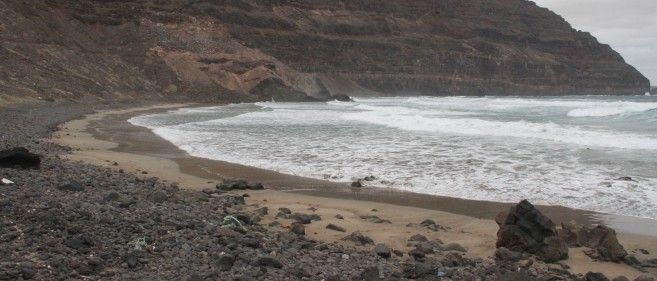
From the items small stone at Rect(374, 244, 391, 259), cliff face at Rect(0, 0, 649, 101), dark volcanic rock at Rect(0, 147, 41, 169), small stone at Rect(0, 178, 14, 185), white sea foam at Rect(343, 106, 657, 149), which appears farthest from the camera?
cliff face at Rect(0, 0, 649, 101)

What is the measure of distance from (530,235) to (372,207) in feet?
8.81

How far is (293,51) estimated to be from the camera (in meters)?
82.7

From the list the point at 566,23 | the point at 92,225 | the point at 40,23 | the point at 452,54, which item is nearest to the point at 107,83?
the point at 40,23

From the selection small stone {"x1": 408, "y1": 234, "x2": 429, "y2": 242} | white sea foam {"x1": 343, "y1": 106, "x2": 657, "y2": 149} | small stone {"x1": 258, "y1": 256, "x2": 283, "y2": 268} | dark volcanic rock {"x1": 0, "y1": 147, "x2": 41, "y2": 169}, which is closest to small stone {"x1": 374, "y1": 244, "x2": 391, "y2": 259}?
small stone {"x1": 408, "y1": 234, "x2": 429, "y2": 242}

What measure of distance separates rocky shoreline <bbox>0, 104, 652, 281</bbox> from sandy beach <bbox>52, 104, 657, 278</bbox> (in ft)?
0.81

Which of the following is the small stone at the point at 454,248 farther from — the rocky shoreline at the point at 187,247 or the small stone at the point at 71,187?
the small stone at the point at 71,187

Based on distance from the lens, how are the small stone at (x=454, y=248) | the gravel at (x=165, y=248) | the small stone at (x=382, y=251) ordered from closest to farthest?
the gravel at (x=165, y=248), the small stone at (x=382, y=251), the small stone at (x=454, y=248)

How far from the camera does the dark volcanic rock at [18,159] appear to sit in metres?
8.30

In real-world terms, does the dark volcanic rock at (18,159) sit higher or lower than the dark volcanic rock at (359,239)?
higher

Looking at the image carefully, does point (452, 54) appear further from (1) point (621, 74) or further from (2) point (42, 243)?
A: (2) point (42, 243)

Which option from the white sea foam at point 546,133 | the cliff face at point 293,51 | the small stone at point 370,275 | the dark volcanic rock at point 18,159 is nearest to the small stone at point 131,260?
the small stone at point 370,275

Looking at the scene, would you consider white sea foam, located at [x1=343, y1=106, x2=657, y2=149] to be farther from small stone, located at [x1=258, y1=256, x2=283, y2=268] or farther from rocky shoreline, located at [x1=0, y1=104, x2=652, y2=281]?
small stone, located at [x1=258, y1=256, x2=283, y2=268]

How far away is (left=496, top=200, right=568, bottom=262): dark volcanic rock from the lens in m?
5.64

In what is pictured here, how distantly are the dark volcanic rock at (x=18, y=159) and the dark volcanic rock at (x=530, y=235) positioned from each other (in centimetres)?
678
